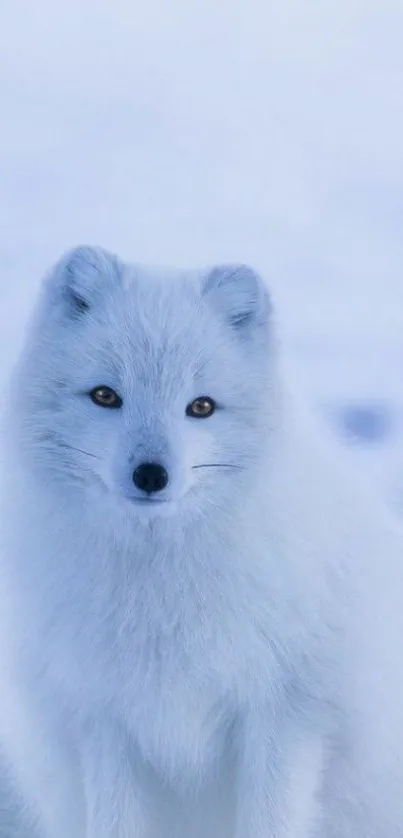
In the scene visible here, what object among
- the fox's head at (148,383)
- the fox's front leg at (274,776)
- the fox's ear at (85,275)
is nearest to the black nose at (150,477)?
the fox's head at (148,383)

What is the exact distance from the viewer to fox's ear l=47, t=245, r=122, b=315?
1423 millimetres

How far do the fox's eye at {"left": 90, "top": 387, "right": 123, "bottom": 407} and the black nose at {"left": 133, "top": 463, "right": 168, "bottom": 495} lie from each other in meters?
0.10

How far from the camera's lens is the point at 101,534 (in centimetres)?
145

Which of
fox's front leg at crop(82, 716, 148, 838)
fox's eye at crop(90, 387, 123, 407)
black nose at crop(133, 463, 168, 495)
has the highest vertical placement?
fox's eye at crop(90, 387, 123, 407)

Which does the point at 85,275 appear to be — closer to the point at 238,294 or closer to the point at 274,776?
the point at 238,294

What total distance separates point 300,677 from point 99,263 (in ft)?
2.07

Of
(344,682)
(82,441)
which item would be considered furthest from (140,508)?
(344,682)

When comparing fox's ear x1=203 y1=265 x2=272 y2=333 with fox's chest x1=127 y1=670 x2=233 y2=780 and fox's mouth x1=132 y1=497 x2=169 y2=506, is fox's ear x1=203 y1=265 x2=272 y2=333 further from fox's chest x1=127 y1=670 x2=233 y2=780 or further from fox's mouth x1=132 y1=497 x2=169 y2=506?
fox's chest x1=127 y1=670 x2=233 y2=780

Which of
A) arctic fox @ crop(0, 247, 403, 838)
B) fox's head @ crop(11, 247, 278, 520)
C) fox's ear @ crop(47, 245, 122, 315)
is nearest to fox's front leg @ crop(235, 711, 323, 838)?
arctic fox @ crop(0, 247, 403, 838)

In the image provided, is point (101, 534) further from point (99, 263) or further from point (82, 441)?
point (99, 263)

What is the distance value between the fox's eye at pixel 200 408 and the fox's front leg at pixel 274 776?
44cm

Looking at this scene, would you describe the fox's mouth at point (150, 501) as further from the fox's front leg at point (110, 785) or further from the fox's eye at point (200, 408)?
the fox's front leg at point (110, 785)

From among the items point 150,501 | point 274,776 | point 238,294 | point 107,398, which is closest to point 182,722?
point 274,776

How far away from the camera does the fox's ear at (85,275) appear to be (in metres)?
1.42
